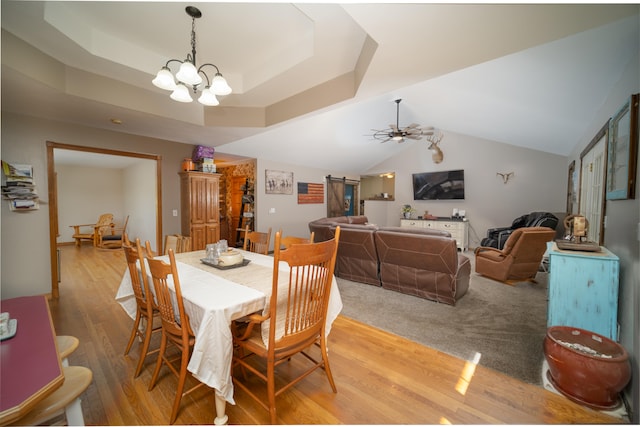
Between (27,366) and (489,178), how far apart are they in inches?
296

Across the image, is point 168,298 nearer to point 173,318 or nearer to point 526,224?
point 173,318

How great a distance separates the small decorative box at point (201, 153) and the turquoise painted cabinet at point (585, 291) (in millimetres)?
4870

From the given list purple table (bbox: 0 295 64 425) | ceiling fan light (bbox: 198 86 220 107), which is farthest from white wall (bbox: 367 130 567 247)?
purple table (bbox: 0 295 64 425)

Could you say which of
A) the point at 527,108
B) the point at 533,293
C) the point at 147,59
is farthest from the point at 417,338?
the point at 147,59

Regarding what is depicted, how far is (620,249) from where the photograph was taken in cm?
181

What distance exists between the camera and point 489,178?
6.11 m

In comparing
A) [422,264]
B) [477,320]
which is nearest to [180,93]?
[422,264]

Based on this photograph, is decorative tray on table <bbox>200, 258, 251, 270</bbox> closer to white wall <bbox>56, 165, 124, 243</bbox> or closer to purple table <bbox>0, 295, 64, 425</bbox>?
purple table <bbox>0, 295, 64, 425</bbox>

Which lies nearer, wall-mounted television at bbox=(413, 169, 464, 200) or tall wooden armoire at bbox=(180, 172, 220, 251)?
tall wooden armoire at bbox=(180, 172, 220, 251)

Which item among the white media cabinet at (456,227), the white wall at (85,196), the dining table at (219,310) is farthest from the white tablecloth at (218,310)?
the white wall at (85,196)

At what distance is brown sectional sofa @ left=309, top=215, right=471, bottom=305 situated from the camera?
115 inches

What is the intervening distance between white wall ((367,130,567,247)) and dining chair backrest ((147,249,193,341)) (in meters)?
6.78

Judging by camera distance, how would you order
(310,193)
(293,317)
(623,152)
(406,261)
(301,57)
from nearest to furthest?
(293,317)
(623,152)
(301,57)
(406,261)
(310,193)

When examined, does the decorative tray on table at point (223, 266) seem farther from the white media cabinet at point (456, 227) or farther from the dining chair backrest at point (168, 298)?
the white media cabinet at point (456, 227)
